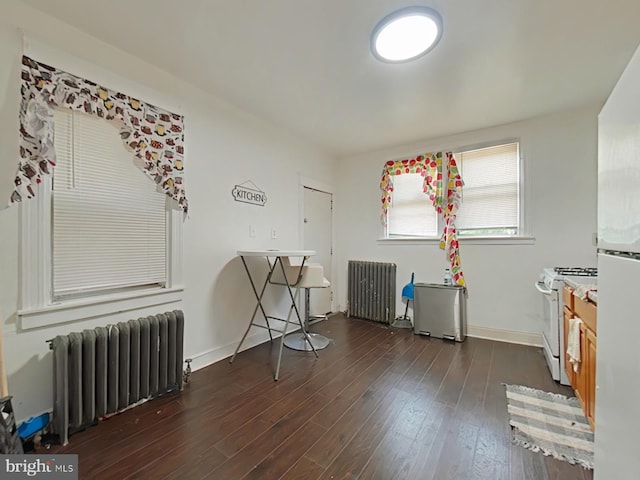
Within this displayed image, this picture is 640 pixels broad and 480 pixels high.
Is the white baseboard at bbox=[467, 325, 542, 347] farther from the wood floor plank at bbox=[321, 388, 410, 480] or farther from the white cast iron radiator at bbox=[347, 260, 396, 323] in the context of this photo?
the wood floor plank at bbox=[321, 388, 410, 480]

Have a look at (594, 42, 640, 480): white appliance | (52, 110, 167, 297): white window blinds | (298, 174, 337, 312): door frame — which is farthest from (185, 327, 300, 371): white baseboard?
(594, 42, 640, 480): white appliance

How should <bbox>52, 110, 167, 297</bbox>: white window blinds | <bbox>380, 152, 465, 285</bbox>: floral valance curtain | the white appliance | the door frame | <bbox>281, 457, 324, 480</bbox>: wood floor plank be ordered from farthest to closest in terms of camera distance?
1. the door frame
2. <bbox>380, 152, 465, 285</bbox>: floral valance curtain
3. <bbox>52, 110, 167, 297</bbox>: white window blinds
4. <bbox>281, 457, 324, 480</bbox>: wood floor plank
5. the white appliance

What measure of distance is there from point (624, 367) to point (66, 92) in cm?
284

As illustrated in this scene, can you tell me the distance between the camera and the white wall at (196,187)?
1.57 metres

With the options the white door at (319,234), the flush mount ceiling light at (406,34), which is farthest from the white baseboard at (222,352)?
the flush mount ceiling light at (406,34)

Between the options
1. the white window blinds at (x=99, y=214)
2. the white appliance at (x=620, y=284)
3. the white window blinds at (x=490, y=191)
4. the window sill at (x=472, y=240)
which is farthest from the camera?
the white window blinds at (x=490, y=191)

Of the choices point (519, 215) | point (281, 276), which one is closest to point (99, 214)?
point (281, 276)

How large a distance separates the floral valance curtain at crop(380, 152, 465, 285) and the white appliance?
2601 mm

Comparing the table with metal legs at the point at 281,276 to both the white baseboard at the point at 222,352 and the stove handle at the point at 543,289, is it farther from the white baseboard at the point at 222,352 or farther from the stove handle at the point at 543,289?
the stove handle at the point at 543,289

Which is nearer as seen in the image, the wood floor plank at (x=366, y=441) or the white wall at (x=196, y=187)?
the wood floor plank at (x=366, y=441)

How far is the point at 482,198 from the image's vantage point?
11.1ft

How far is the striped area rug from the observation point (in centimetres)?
152

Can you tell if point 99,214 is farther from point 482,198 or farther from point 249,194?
point 482,198

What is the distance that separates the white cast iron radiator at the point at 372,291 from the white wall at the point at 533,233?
0.28m
